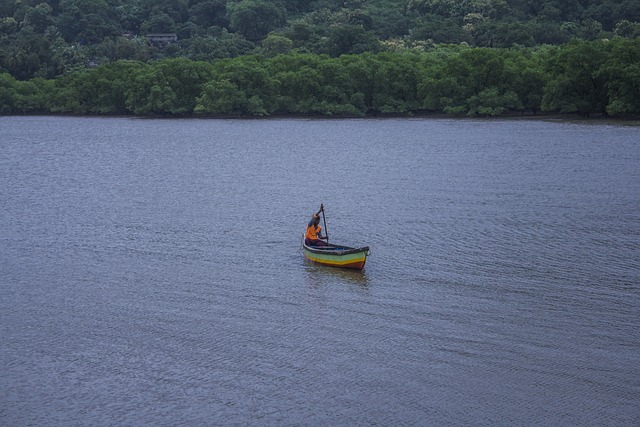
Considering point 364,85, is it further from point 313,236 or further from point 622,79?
point 313,236

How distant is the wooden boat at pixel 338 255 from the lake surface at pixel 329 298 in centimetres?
38

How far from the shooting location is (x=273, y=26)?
159000mm

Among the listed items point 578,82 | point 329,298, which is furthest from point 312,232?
point 578,82

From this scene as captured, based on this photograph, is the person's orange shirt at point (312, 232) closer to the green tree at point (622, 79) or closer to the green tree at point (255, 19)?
the green tree at point (622, 79)

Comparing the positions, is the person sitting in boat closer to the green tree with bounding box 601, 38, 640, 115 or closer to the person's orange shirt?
the person's orange shirt

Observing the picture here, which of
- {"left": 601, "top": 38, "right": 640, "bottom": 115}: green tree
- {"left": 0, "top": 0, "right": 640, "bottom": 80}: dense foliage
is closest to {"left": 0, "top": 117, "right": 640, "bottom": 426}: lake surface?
{"left": 601, "top": 38, "right": 640, "bottom": 115}: green tree

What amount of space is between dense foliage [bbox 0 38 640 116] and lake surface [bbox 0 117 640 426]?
27.4m

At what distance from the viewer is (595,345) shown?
26.1 meters

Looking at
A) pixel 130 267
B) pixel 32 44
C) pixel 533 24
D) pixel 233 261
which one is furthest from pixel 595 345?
pixel 32 44

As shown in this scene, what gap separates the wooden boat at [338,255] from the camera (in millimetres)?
34562

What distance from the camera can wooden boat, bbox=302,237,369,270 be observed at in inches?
1361

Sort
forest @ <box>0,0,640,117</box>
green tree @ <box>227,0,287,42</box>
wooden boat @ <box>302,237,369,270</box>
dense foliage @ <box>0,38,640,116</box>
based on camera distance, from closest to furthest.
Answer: wooden boat @ <box>302,237,369,270</box>
dense foliage @ <box>0,38,640,116</box>
forest @ <box>0,0,640,117</box>
green tree @ <box>227,0,287,42</box>

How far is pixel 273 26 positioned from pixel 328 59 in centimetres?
4798

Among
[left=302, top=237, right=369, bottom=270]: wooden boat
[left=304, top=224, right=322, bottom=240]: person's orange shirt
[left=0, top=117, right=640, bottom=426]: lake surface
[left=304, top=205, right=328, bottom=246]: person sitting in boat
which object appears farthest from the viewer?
[left=304, top=224, right=322, bottom=240]: person's orange shirt
